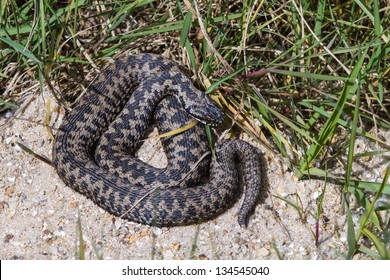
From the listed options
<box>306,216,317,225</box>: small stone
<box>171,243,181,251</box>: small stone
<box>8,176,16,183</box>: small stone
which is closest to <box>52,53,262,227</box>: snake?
<box>171,243,181,251</box>: small stone

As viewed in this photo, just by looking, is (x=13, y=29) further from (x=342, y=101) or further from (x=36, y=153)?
(x=342, y=101)

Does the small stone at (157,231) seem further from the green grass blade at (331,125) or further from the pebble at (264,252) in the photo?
the green grass blade at (331,125)

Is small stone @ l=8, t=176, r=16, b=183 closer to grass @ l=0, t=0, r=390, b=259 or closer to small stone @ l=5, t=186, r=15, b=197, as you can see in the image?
small stone @ l=5, t=186, r=15, b=197

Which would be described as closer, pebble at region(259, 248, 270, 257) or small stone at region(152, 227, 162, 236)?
pebble at region(259, 248, 270, 257)

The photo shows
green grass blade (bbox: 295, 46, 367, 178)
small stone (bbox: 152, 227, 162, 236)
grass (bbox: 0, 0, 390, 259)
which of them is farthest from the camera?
grass (bbox: 0, 0, 390, 259)

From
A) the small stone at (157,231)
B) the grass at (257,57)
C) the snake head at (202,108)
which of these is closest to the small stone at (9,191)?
the grass at (257,57)

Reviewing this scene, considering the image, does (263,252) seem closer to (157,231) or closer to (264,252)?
(264,252)

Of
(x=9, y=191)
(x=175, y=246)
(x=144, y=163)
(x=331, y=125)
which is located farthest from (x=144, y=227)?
(x=331, y=125)
